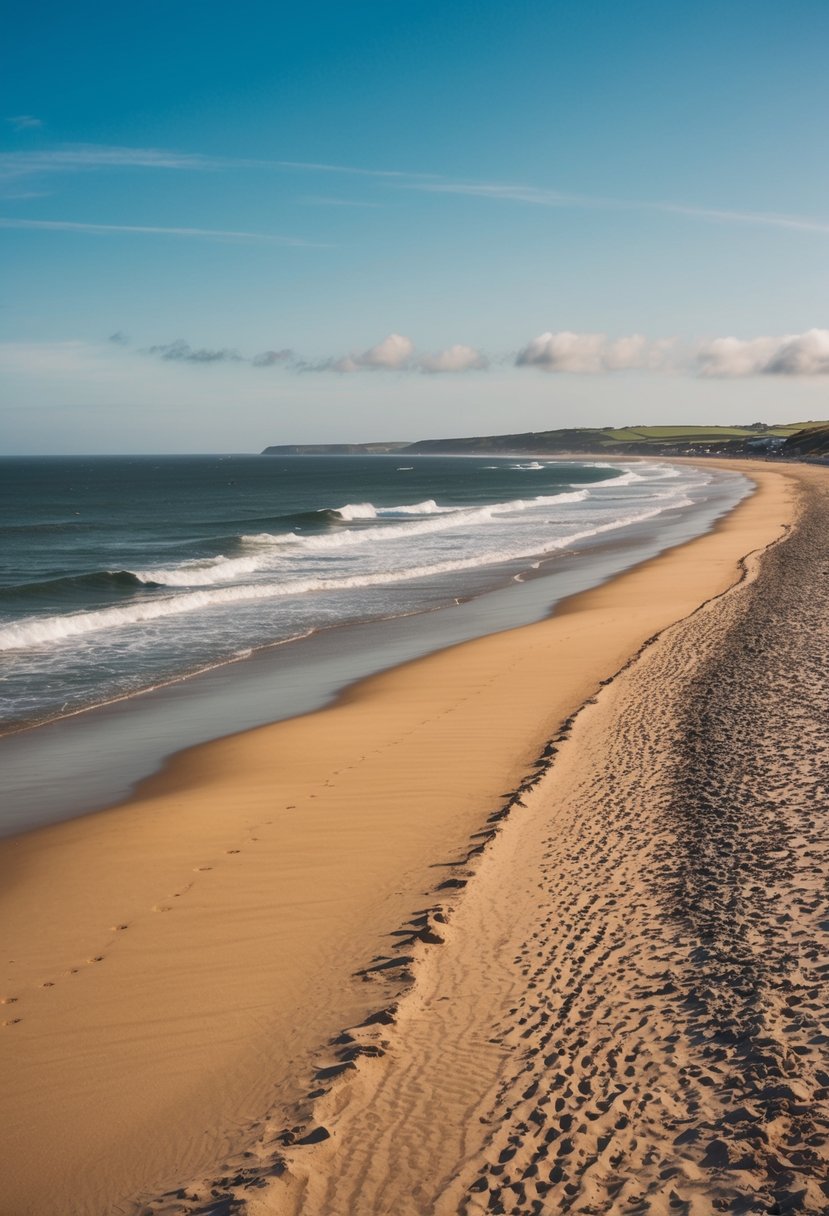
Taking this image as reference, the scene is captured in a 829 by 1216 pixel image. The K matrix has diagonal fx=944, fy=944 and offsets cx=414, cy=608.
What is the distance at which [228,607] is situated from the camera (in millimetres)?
25188

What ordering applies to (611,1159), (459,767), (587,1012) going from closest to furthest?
1. (611,1159)
2. (587,1012)
3. (459,767)

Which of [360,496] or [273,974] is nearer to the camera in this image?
[273,974]

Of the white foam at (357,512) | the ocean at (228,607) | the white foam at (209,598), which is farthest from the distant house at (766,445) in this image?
the white foam at (209,598)

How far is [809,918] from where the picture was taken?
21.2 ft

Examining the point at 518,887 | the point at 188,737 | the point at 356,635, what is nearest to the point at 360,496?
the point at 356,635

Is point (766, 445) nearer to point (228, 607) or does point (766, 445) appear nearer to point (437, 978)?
point (228, 607)

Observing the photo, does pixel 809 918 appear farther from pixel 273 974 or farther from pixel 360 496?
pixel 360 496

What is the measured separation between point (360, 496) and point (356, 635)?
66.6m

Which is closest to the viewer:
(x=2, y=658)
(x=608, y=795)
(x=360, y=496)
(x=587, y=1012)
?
(x=587, y=1012)

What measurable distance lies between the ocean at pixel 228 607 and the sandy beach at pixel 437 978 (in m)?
2.24

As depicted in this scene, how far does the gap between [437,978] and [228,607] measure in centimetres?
1981

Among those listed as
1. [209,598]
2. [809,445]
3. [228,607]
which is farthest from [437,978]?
[809,445]

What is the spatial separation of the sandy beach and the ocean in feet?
7.36

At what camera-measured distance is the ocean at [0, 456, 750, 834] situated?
13258mm
